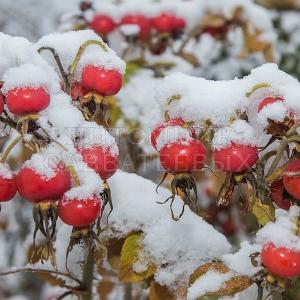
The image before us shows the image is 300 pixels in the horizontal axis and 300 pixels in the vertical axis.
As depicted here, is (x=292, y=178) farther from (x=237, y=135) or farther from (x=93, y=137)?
(x=93, y=137)

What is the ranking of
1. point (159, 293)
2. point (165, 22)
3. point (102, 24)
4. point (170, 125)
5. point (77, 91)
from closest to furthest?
1. point (170, 125)
2. point (77, 91)
3. point (159, 293)
4. point (102, 24)
5. point (165, 22)

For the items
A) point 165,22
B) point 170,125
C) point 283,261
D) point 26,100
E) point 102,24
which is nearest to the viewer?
point 283,261

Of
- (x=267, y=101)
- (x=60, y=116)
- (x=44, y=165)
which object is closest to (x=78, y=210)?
(x=44, y=165)

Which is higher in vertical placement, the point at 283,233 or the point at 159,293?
the point at 283,233

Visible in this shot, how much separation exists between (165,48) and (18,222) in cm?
136

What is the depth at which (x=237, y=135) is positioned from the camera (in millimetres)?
1361

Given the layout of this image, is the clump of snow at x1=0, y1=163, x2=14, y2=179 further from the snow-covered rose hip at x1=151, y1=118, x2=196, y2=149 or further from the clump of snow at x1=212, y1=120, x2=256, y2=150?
the clump of snow at x1=212, y1=120, x2=256, y2=150

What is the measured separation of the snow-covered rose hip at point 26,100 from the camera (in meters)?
1.31

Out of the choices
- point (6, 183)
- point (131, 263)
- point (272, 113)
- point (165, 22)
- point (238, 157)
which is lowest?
point (165, 22)

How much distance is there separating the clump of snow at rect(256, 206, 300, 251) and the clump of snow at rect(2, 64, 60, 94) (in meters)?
0.54

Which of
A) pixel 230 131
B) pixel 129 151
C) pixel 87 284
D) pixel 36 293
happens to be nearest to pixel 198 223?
pixel 87 284

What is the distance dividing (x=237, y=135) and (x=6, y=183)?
500mm

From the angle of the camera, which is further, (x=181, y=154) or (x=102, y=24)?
(x=102, y=24)

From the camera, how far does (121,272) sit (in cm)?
166
